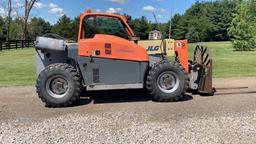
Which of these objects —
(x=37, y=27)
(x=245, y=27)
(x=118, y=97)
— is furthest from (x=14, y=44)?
(x=118, y=97)

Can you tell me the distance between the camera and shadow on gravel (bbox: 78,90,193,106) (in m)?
9.55

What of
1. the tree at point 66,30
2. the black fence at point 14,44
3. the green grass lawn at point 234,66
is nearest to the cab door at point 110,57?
the tree at point 66,30

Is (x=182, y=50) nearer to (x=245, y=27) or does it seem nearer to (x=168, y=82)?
(x=168, y=82)

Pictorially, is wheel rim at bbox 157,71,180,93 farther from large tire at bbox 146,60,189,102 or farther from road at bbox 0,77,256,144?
road at bbox 0,77,256,144

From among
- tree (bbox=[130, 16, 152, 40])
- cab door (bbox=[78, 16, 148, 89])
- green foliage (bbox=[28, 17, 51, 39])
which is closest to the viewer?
cab door (bbox=[78, 16, 148, 89])

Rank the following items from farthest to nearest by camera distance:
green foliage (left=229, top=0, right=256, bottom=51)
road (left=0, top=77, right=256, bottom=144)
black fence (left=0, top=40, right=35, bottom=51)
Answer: black fence (left=0, top=40, right=35, bottom=51) < green foliage (left=229, top=0, right=256, bottom=51) < road (left=0, top=77, right=256, bottom=144)

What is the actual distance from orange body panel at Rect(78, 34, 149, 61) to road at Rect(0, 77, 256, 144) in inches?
42.0

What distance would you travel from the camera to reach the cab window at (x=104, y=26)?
9.37 m

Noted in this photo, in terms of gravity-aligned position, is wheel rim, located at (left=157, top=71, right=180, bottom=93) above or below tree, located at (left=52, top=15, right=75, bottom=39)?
below

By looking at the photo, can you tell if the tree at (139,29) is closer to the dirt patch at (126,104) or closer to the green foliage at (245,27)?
the dirt patch at (126,104)

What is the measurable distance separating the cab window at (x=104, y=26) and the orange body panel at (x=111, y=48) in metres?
0.31

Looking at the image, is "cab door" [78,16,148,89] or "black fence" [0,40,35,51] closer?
"cab door" [78,16,148,89]

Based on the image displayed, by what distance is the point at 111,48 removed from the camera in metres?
8.99

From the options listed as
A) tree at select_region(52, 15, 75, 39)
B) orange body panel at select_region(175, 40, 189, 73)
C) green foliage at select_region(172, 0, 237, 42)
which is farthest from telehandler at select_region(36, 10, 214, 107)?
green foliage at select_region(172, 0, 237, 42)
